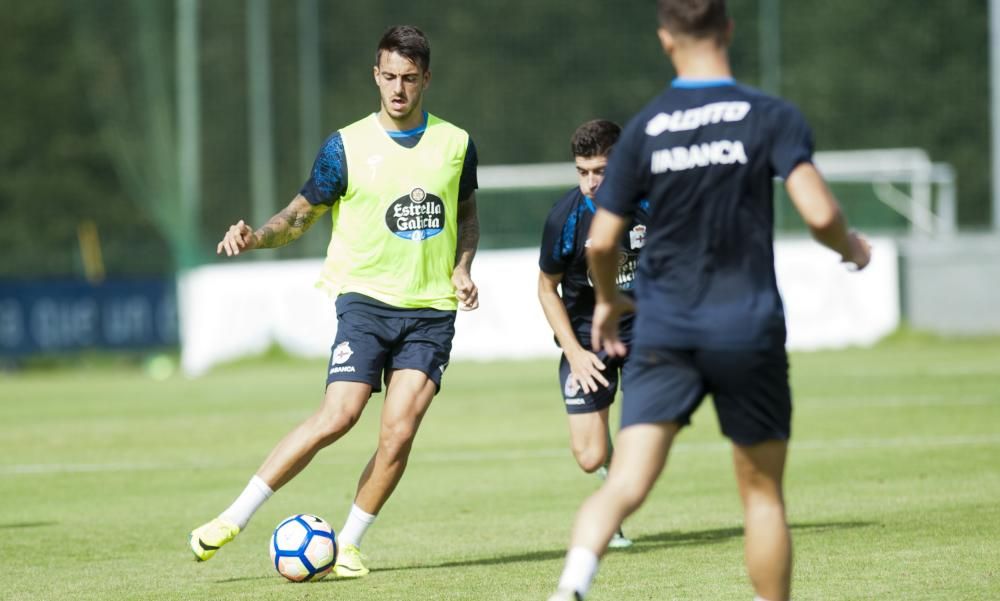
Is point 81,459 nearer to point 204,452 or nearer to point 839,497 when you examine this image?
point 204,452

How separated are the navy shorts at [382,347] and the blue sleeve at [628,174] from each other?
264 centimetres

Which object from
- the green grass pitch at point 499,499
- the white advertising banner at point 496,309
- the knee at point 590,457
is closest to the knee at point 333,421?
the green grass pitch at point 499,499

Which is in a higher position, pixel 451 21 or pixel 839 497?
pixel 451 21

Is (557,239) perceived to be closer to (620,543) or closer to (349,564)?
(620,543)

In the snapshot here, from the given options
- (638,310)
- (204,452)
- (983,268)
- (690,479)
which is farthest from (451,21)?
(638,310)

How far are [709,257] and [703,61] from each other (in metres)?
0.61

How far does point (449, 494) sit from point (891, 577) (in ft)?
13.5

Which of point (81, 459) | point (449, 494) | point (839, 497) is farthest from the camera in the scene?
point (81, 459)

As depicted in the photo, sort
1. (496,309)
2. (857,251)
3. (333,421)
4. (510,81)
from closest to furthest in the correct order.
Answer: (857,251), (333,421), (496,309), (510,81)

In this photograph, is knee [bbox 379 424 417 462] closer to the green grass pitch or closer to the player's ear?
the green grass pitch

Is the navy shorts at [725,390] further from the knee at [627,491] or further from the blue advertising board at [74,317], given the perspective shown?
the blue advertising board at [74,317]

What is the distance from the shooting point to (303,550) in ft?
23.3

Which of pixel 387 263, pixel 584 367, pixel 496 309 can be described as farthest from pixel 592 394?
pixel 496 309

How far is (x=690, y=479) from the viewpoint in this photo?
1067 centimetres
